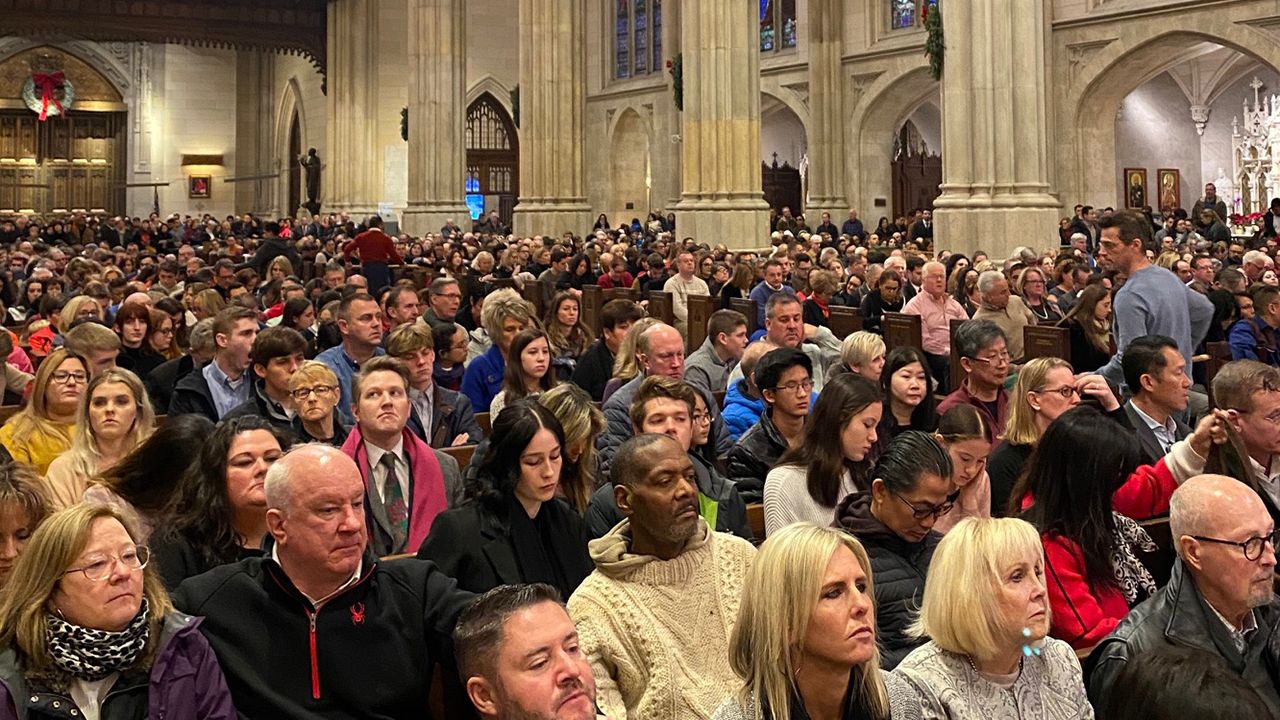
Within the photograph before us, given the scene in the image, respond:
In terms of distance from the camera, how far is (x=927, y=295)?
10945 mm

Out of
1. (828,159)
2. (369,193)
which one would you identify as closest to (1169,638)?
(828,159)

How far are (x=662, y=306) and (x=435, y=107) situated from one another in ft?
54.3

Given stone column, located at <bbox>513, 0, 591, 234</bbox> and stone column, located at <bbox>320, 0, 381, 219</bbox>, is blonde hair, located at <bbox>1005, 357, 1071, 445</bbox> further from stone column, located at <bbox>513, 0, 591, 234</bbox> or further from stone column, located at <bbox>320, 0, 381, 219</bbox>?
stone column, located at <bbox>320, 0, 381, 219</bbox>

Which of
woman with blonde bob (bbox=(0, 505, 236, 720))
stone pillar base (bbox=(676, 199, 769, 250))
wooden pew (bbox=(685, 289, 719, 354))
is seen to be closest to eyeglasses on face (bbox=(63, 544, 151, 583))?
woman with blonde bob (bbox=(0, 505, 236, 720))

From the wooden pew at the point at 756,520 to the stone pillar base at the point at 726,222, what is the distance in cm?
1459

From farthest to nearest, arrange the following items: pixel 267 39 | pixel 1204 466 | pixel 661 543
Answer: pixel 267 39 → pixel 1204 466 → pixel 661 543

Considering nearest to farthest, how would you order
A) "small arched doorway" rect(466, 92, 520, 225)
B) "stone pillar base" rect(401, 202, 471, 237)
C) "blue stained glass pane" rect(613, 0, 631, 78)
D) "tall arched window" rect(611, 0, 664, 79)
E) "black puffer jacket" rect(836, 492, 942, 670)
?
"black puffer jacket" rect(836, 492, 942, 670), "stone pillar base" rect(401, 202, 471, 237), "tall arched window" rect(611, 0, 664, 79), "blue stained glass pane" rect(613, 0, 631, 78), "small arched doorway" rect(466, 92, 520, 225)

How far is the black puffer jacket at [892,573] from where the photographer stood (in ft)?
12.4

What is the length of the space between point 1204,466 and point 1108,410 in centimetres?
100

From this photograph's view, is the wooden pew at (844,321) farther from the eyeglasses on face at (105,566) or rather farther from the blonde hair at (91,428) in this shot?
the eyeglasses on face at (105,566)

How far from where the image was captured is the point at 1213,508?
143 inches

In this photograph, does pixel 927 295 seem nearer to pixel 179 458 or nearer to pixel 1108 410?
pixel 1108 410

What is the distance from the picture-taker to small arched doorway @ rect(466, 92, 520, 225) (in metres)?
37.2

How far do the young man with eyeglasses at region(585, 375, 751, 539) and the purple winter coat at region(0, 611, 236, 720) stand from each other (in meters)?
1.55
